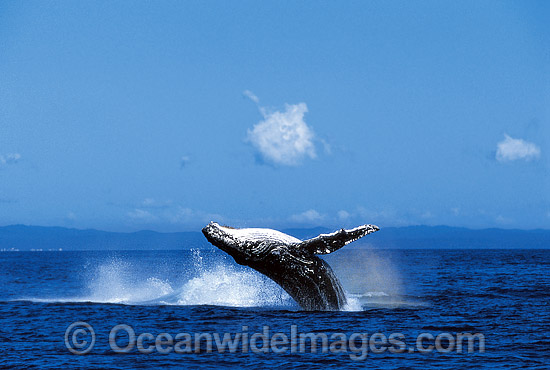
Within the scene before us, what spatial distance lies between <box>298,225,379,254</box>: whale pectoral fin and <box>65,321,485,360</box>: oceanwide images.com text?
1870mm

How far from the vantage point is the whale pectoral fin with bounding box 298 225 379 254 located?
1562 centimetres

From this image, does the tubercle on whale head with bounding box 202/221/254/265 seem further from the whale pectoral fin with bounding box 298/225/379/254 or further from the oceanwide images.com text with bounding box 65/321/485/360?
the oceanwide images.com text with bounding box 65/321/485/360

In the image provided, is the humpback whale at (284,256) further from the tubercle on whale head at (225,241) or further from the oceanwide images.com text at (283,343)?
the oceanwide images.com text at (283,343)

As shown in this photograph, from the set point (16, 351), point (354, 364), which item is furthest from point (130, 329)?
point (354, 364)

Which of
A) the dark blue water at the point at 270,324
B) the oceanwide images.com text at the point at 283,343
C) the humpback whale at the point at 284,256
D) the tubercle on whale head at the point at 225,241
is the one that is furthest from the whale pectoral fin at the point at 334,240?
the oceanwide images.com text at the point at 283,343

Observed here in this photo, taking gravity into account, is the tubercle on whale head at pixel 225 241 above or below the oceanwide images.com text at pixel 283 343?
above

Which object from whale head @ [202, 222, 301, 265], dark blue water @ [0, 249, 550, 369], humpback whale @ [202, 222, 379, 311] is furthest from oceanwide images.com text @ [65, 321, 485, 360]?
whale head @ [202, 222, 301, 265]

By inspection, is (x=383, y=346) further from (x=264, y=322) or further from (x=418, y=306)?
(x=418, y=306)

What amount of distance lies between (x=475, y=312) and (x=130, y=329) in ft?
30.5

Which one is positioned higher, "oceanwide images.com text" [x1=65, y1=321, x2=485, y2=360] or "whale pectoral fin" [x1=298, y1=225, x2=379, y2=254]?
"whale pectoral fin" [x1=298, y1=225, x2=379, y2=254]

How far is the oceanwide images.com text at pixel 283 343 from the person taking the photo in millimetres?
14102

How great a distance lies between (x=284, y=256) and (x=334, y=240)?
148cm

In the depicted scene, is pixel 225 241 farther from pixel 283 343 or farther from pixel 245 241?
pixel 283 343

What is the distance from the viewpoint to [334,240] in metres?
16.3
